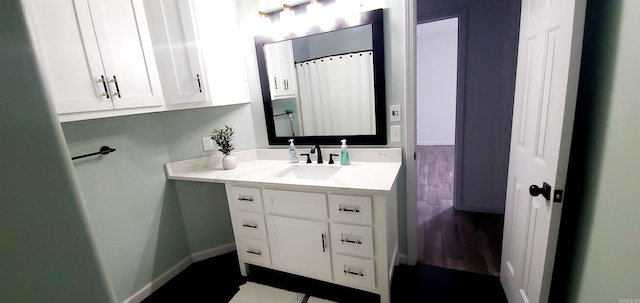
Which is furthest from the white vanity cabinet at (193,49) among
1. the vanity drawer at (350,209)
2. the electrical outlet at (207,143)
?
the vanity drawer at (350,209)

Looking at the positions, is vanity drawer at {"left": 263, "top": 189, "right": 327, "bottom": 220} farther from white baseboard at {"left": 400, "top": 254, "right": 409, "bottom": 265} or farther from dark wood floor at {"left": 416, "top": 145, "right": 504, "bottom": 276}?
dark wood floor at {"left": 416, "top": 145, "right": 504, "bottom": 276}

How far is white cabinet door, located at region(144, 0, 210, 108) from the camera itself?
1663mm

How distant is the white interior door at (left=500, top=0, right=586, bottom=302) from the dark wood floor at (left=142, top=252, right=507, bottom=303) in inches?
8.1

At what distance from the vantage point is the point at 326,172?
6.36 ft

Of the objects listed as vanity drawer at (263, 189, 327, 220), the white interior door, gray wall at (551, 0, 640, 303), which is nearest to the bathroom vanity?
vanity drawer at (263, 189, 327, 220)

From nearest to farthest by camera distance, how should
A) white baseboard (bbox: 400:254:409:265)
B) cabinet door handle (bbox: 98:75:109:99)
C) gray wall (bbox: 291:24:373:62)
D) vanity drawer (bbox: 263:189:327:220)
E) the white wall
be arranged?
1. cabinet door handle (bbox: 98:75:109:99)
2. vanity drawer (bbox: 263:189:327:220)
3. gray wall (bbox: 291:24:373:62)
4. white baseboard (bbox: 400:254:409:265)
5. the white wall

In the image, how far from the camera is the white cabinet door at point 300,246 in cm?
162

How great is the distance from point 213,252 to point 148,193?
785 mm

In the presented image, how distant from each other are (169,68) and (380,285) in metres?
1.95

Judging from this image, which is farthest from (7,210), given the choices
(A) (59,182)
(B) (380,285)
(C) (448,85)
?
(C) (448,85)

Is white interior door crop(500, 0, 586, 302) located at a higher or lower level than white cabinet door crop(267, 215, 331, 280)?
higher

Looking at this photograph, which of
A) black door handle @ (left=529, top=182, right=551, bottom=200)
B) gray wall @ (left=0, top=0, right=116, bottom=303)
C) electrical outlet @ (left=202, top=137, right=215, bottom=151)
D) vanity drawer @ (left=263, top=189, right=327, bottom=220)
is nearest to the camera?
gray wall @ (left=0, top=0, right=116, bottom=303)

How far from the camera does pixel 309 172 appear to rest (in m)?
1.99

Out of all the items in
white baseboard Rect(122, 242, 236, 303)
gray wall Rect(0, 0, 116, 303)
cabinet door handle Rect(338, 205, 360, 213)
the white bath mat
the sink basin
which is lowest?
the white bath mat
